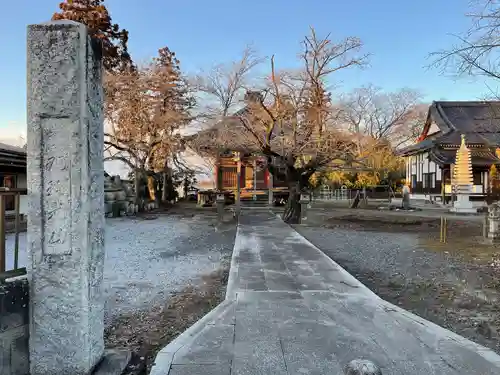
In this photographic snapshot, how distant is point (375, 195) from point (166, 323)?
103 ft

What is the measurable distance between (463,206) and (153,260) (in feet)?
56.2

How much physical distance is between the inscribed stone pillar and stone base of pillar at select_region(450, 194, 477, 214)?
19.3 metres

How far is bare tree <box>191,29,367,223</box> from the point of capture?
34.5 ft

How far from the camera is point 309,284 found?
4867mm

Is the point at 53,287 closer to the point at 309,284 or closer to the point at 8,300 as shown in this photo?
the point at 8,300

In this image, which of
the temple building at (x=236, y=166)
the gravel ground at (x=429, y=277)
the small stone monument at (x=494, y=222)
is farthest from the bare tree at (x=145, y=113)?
the small stone monument at (x=494, y=222)

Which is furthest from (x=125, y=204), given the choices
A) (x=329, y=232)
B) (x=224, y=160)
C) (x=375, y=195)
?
(x=375, y=195)

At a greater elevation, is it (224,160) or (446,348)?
(224,160)

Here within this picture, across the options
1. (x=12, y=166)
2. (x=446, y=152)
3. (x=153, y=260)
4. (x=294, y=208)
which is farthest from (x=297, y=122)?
(x=446, y=152)

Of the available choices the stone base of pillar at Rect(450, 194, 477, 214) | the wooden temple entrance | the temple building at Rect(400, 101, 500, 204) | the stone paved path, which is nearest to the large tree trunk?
the wooden temple entrance

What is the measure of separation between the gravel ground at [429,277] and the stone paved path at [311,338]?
540mm

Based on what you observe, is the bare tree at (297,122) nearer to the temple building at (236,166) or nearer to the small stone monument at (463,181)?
the temple building at (236,166)

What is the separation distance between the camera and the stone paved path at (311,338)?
269 centimetres

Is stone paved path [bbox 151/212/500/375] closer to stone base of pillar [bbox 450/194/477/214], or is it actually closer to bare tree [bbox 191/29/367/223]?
bare tree [bbox 191/29/367/223]
